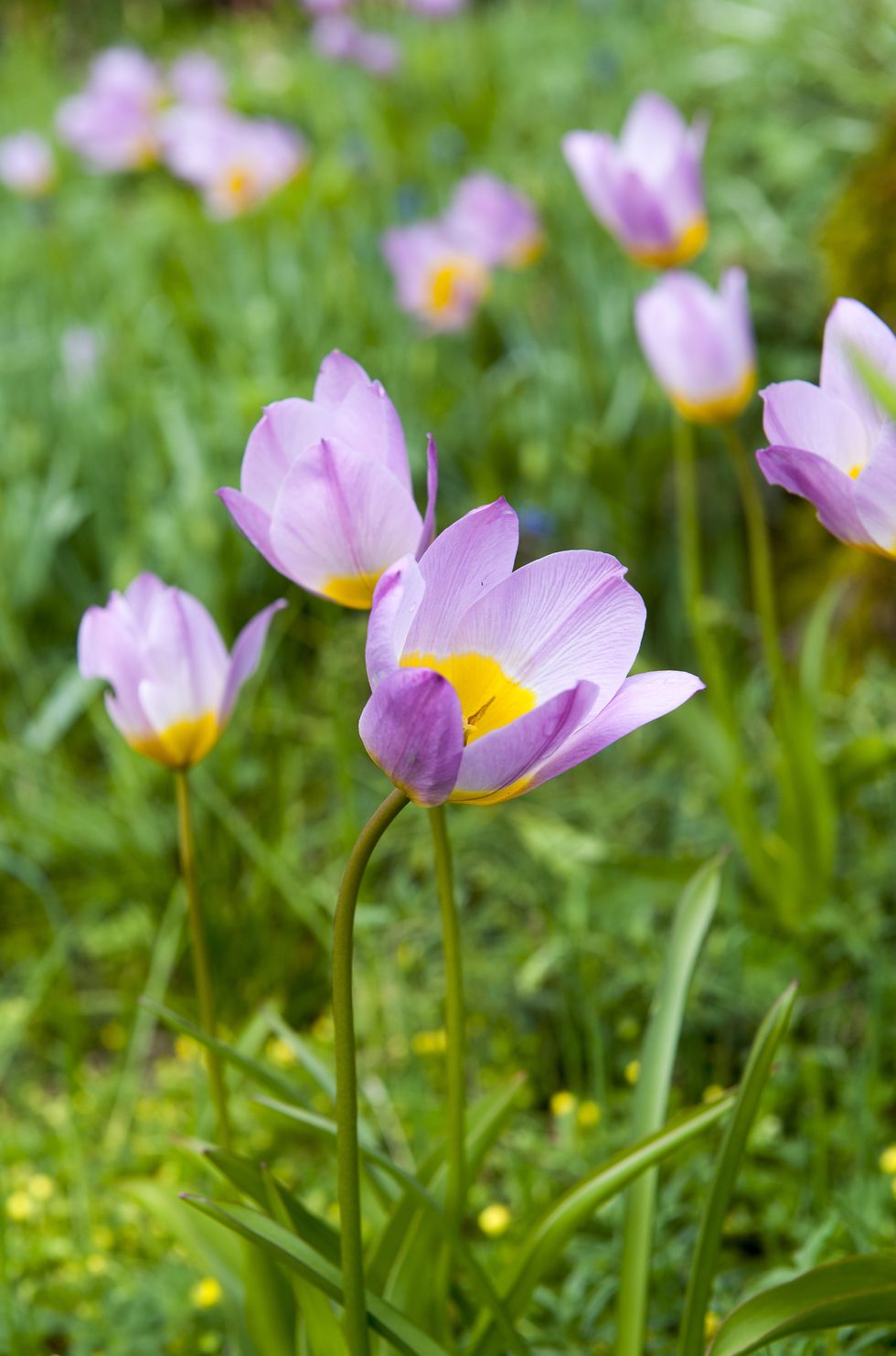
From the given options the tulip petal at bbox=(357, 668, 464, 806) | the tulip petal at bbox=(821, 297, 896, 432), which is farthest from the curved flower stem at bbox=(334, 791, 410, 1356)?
the tulip petal at bbox=(821, 297, 896, 432)

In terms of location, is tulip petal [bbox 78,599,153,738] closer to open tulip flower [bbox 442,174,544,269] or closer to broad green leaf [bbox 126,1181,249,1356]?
broad green leaf [bbox 126,1181,249,1356]

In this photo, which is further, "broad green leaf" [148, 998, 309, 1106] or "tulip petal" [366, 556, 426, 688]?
"broad green leaf" [148, 998, 309, 1106]

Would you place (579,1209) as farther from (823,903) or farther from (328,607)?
(328,607)

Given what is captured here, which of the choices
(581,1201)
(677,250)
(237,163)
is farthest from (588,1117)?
(237,163)

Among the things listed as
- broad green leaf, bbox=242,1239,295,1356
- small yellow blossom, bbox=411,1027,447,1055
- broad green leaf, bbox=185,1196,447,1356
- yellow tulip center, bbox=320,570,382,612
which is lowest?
small yellow blossom, bbox=411,1027,447,1055

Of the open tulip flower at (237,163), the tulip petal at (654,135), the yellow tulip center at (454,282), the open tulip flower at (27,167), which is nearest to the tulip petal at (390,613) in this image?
the tulip petal at (654,135)

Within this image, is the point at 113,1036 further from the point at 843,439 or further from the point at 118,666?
the point at 843,439
